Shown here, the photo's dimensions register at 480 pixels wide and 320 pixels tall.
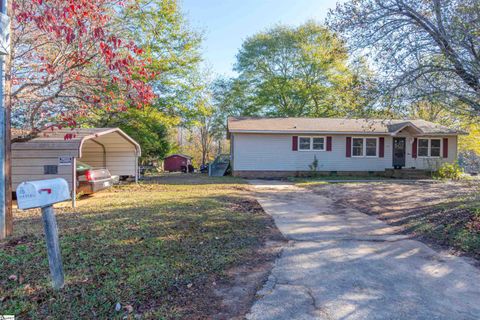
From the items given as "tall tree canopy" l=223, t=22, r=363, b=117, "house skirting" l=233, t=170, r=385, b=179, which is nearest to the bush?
"house skirting" l=233, t=170, r=385, b=179

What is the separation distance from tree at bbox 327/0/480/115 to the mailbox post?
6816 mm

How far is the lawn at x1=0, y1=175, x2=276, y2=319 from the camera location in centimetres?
248

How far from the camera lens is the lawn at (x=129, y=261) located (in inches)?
97.6

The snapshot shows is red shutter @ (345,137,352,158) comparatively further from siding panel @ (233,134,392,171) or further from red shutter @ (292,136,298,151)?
red shutter @ (292,136,298,151)

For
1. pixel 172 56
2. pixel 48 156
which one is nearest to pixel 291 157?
pixel 172 56

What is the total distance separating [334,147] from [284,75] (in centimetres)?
1337

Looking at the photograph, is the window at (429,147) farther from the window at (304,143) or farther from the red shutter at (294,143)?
the red shutter at (294,143)

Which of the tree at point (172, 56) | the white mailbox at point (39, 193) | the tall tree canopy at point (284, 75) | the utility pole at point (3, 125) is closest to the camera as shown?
the white mailbox at point (39, 193)

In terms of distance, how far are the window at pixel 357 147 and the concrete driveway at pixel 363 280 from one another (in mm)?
12253

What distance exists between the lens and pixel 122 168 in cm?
1240

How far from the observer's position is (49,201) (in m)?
2.46

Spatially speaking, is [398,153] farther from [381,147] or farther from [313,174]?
[313,174]

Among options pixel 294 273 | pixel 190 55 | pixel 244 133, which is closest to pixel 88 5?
pixel 294 273

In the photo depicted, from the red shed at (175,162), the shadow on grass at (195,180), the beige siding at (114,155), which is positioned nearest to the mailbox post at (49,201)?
the beige siding at (114,155)
